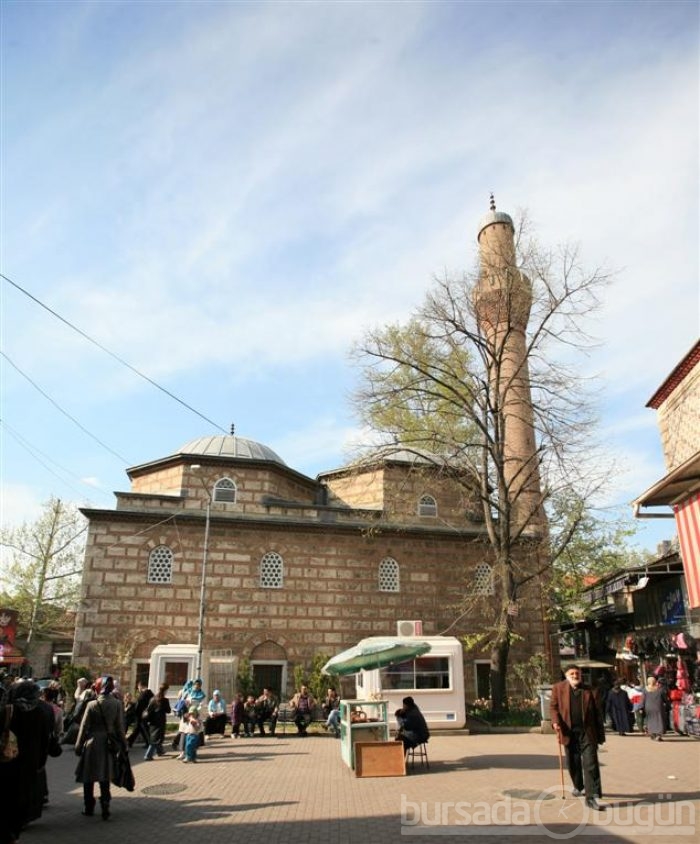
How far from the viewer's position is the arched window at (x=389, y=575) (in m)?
22.5

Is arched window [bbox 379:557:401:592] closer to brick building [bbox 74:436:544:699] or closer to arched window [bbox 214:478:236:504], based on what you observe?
brick building [bbox 74:436:544:699]

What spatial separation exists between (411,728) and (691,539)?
5.84m

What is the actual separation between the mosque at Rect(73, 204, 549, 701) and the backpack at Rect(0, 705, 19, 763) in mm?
13117

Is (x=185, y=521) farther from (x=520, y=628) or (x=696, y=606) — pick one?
(x=696, y=606)

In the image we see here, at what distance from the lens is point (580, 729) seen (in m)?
7.54

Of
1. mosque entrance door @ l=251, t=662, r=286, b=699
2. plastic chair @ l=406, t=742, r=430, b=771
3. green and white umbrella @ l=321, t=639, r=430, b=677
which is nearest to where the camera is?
plastic chair @ l=406, t=742, r=430, b=771

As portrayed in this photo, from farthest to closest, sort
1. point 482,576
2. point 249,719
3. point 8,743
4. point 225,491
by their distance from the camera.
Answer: point 482,576 < point 225,491 < point 249,719 < point 8,743

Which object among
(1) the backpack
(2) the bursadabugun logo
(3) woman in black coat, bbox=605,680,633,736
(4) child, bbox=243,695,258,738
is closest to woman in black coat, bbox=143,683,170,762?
(4) child, bbox=243,695,258,738

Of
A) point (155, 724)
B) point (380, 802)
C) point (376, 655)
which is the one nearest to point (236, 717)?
point (155, 724)

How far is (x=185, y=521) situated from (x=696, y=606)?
15.0 meters

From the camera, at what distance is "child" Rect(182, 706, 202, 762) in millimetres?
11883

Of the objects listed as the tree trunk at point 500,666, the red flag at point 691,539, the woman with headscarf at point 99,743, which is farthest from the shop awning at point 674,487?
the woman with headscarf at point 99,743

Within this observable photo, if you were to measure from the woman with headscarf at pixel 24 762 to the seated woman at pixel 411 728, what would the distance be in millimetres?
5870

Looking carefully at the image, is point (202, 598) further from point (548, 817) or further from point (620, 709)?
point (548, 817)
